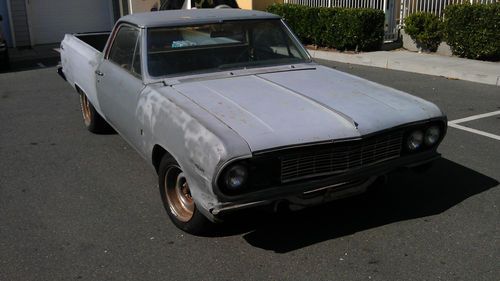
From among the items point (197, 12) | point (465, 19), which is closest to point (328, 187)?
point (197, 12)

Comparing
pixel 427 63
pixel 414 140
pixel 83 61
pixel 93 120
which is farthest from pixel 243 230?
pixel 427 63

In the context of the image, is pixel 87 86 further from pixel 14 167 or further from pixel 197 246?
pixel 197 246

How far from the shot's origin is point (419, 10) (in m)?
12.6

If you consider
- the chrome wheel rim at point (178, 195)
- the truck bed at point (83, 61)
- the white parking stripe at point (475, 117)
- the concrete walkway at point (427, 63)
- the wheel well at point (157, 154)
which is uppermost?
the truck bed at point (83, 61)

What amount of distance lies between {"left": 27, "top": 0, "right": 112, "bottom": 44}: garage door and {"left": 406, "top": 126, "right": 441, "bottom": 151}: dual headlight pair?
14.7 metres

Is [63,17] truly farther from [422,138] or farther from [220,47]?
[422,138]

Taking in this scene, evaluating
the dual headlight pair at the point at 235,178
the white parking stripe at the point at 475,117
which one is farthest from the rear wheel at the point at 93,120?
the white parking stripe at the point at 475,117

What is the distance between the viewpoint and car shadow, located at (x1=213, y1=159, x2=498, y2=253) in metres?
3.85

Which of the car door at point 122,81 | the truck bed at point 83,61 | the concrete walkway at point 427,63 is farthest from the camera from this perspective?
the concrete walkway at point 427,63

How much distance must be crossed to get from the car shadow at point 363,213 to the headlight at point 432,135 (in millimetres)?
582

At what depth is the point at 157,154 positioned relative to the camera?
13.4 ft

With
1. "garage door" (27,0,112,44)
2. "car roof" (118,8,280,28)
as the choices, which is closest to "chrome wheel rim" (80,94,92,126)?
"car roof" (118,8,280,28)

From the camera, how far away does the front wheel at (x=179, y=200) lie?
3.78 metres

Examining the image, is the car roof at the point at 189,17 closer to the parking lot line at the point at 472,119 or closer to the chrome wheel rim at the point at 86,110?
the chrome wheel rim at the point at 86,110
